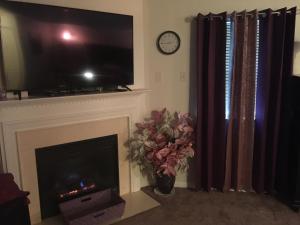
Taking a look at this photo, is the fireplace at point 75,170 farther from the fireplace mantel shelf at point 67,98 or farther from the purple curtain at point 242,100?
the purple curtain at point 242,100

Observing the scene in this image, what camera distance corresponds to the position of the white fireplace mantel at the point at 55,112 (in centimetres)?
216

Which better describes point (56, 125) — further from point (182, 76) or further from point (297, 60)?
point (297, 60)

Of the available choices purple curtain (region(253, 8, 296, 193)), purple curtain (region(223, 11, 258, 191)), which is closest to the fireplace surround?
purple curtain (region(223, 11, 258, 191))

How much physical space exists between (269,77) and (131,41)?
55.0 inches

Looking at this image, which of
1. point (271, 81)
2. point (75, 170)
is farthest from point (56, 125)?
point (271, 81)

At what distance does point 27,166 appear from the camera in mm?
2305

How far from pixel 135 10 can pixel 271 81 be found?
153cm

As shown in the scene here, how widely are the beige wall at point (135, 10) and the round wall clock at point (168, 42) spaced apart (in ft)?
0.62

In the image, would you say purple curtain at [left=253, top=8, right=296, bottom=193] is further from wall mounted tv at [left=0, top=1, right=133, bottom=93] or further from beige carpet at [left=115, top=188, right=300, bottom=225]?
wall mounted tv at [left=0, top=1, right=133, bottom=93]

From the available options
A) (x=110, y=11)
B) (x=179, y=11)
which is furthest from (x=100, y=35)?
(x=179, y=11)

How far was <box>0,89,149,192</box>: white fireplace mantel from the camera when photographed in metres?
2.16

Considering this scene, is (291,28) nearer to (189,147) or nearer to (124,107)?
(189,147)

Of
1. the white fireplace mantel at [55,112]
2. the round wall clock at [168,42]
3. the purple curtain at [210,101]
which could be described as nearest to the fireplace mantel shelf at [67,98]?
the white fireplace mantel at [55,112]

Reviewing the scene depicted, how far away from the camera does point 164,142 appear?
278cm
